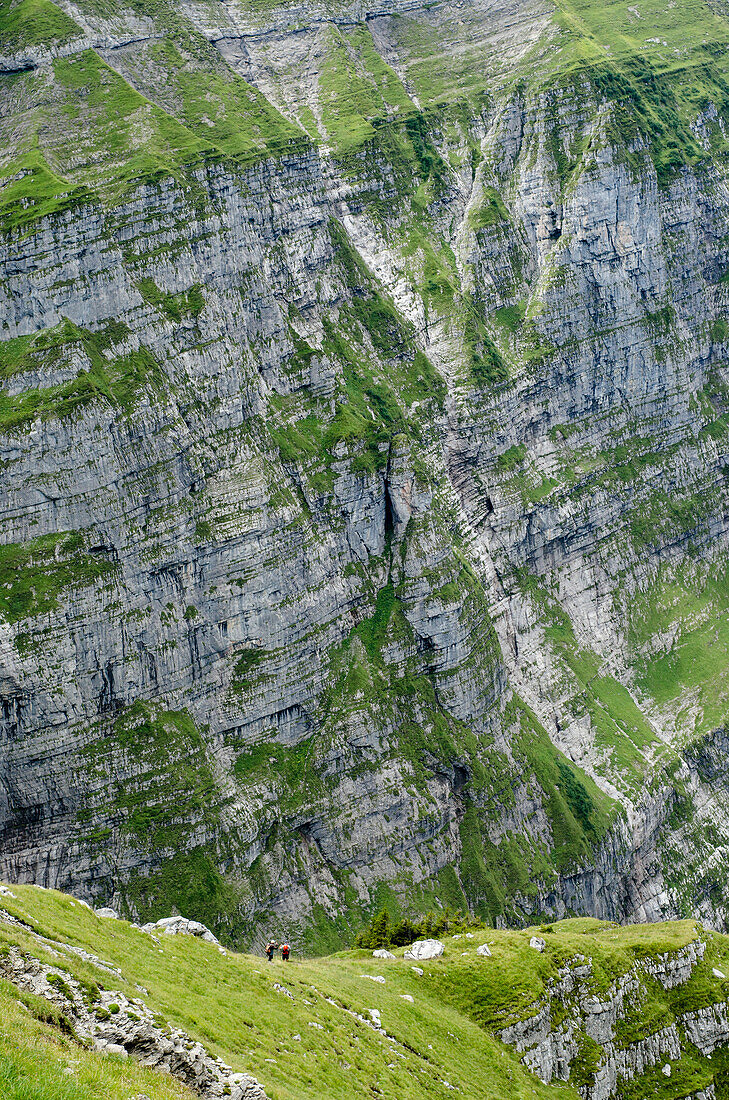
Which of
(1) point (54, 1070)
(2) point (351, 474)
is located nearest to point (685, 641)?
(2) point (351, 474)

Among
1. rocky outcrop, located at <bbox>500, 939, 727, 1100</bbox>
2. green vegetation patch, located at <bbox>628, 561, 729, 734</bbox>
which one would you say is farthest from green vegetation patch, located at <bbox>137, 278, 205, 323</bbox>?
green vegetation patch, located at <bbox>628, 561, 729, 734</bbox>

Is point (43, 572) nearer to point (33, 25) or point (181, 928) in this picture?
point (181, 928)

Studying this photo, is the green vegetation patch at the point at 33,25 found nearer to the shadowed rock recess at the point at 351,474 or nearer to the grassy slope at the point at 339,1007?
the shadowed rock recess at the point at 351,474

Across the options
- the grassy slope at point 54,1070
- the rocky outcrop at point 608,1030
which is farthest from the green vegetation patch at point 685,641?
the grassy slope at point 54,1070

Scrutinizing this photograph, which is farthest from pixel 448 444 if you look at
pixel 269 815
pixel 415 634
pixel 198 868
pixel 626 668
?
pixel 198 868

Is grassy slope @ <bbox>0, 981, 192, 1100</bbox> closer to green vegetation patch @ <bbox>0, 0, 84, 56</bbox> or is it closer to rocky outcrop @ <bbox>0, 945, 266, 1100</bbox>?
rocky outcrop @ <bbox>0, 945, 266, 1100</bbox>

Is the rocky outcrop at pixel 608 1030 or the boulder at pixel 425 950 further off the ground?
the boulder at pixel 425 950
